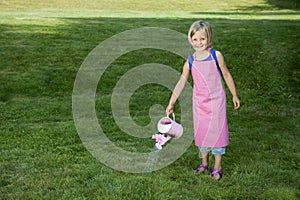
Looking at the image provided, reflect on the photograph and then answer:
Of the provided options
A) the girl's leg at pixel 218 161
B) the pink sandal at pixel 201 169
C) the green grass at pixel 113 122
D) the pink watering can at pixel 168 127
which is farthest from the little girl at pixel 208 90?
the green grass at pixel 113 122

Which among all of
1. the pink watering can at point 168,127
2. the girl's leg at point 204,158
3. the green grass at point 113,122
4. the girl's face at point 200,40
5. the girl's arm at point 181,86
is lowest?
the green grass at point 113,122

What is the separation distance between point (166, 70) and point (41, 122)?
4.89 metres

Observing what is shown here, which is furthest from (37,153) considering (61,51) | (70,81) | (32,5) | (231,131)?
(32,5)

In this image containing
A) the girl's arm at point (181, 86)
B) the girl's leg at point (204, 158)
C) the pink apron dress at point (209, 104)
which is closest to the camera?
the pink apron dress at point (209, 104)

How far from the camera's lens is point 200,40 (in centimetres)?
439

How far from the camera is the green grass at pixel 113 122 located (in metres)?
4.49

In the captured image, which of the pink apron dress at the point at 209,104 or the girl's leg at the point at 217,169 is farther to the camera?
the girl's leg at the point at 217,169

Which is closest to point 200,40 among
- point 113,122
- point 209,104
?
point 209,104

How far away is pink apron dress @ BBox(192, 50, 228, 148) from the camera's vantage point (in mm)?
4469

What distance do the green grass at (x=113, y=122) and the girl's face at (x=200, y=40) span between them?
1.40 m

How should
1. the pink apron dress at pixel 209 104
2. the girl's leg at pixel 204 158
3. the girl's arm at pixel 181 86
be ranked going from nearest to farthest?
the pink apron dress at pixel 209 104, the girl's arm at pixel 181 86, the girl's leg at pixel 204 158

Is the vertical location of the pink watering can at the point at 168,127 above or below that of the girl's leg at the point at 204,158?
above

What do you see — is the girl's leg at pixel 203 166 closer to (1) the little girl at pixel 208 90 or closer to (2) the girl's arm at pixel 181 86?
(1) the little girl at pixel 208 90

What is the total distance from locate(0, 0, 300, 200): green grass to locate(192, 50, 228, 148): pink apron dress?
0.48 m
